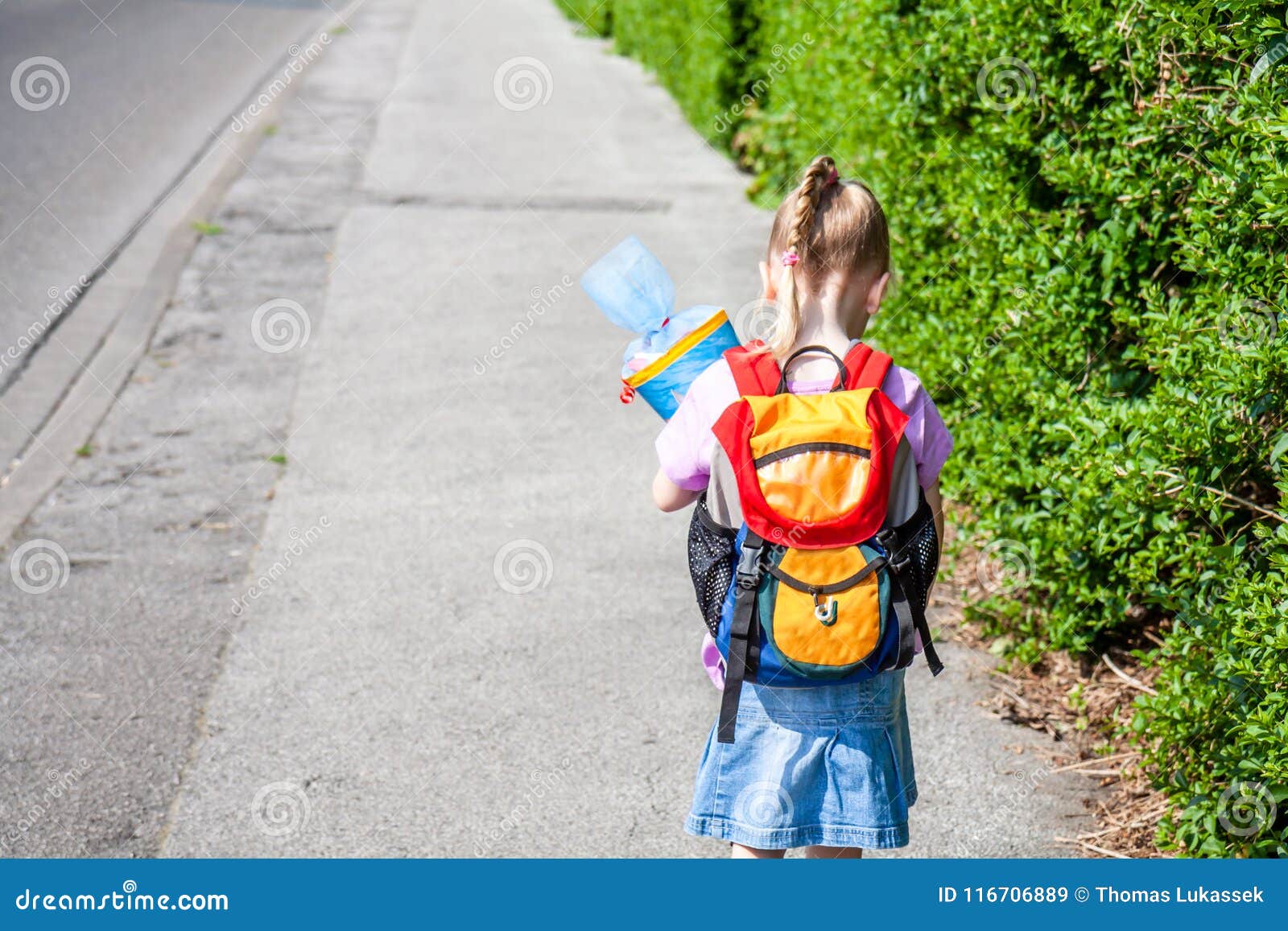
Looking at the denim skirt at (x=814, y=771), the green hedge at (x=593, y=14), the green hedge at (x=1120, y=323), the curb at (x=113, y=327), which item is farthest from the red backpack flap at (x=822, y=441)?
the green hedge at (x=593, y=14)

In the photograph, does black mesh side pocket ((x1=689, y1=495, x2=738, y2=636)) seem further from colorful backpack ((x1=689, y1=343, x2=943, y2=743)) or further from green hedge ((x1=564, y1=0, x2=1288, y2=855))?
green hedge ((x1=564, y1=0, x2=1288, y2=855))

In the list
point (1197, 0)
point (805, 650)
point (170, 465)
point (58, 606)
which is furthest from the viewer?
point (170, 465)

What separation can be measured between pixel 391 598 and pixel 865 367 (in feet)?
8.89

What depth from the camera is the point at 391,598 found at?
4559mm

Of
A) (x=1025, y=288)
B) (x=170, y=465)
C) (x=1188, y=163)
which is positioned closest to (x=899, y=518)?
(x=1188, y=163)

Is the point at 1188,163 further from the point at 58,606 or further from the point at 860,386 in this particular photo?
the point at 58,606

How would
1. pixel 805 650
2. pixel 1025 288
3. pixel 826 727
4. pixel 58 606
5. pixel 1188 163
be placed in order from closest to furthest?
pixel 805 650 → pixel 826 727 → pixel 1188 163 → pixel 1025 288 → pixel 58 606

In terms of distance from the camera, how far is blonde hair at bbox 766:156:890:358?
7.66 ft

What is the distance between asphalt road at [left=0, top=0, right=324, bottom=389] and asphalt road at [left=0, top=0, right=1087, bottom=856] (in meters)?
0.97

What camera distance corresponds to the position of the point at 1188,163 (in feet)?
10.2

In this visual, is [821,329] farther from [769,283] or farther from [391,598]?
[391,598]

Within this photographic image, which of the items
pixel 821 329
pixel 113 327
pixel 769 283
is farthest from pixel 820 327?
pixel 113 327

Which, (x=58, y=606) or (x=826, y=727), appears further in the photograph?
(x=58, y=606)

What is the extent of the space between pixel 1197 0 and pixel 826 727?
1936 mm
